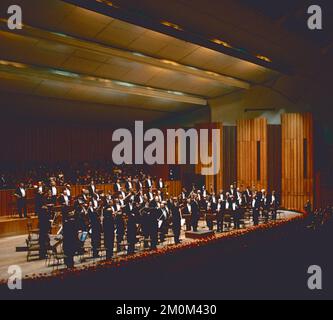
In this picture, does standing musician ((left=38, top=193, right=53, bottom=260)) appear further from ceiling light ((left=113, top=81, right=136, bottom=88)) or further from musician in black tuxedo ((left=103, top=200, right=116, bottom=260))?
ceiling light ((left=113, top=81, right=136, bottom=88))

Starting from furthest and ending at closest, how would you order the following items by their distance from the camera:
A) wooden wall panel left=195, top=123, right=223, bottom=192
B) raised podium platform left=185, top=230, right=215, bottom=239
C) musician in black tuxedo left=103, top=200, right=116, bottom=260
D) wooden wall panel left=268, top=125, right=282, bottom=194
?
1. wooden wall panel left=195, top=123, right=223, bottom=192
2. wooden wall panel left=268, top=125, right=282, bottom=194
3. raised podium platform left=185, top=230, right=215, bottom=239
4. musician in black tuxedo left=103, top=200, right=116, bottom=260

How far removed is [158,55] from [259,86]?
641cm

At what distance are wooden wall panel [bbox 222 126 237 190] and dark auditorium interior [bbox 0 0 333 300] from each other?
0.05m

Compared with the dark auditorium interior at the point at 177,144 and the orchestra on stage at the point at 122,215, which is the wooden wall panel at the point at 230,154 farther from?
the orchestra on stage at the point at 122,215

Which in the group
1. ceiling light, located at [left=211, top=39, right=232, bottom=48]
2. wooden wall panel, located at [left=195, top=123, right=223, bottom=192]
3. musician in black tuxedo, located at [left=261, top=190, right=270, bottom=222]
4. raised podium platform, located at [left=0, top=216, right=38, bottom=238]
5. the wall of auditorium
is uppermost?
ceiling light, located at [left=211, top=39, right=232, bottom=48]

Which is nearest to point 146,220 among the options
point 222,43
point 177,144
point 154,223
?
point 154,223

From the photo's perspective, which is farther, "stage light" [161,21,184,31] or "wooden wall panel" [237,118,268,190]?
"wooden wall panel" [237,118,268,190]

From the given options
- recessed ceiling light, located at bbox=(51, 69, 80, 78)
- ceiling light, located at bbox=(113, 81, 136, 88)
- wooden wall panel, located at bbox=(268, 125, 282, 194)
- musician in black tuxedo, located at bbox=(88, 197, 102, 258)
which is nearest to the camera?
musician in black tuxedo, located at bbox=(88, 197, 102, 258)

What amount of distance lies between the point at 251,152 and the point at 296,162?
80.4 inches

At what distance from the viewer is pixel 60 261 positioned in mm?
8305

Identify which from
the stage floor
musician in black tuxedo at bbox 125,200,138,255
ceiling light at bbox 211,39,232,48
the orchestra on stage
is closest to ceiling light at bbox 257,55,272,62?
ceiling light at bbox 211,39,232,48

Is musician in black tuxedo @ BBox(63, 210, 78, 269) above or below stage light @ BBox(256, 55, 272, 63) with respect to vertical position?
below

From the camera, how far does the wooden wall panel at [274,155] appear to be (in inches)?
687

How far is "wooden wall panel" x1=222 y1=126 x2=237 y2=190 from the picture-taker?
18.6 m
